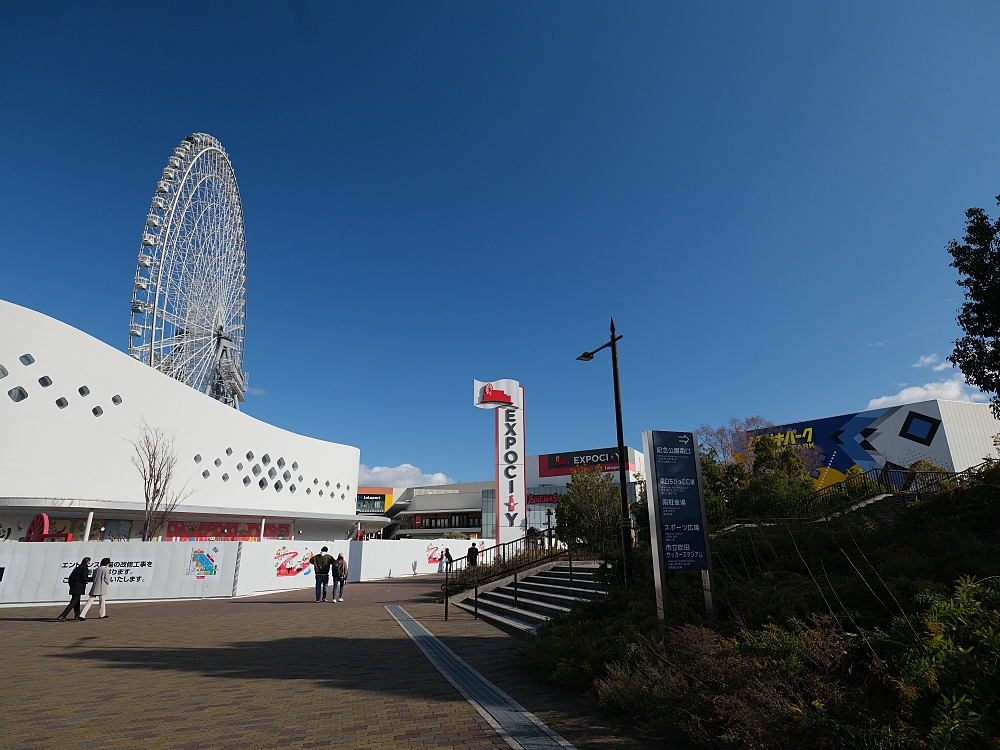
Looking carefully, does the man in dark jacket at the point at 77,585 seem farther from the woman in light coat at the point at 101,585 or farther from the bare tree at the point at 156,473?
the bare tree at the point at 156,473

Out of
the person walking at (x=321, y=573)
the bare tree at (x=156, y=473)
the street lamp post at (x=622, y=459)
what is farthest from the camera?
the bare tree at (x=156, y=473)

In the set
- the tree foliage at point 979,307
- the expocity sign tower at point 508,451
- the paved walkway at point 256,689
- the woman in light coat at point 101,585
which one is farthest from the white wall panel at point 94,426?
the tree foliage at point 979,307

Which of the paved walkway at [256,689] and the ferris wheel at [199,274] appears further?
the ferris wheel at [199,274]

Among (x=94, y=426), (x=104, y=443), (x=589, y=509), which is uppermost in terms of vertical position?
(x=94, y=426)

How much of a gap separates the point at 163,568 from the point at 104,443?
582 inches

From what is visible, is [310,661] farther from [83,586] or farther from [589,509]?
[589,509]

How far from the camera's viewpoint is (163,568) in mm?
20047

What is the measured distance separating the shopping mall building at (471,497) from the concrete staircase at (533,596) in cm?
5022

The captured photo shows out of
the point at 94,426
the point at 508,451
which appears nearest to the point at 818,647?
the point at 508,451

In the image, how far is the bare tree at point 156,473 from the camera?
29922 mm

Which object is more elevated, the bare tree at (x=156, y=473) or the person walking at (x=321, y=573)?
the bare tree at (x=156, y=473)

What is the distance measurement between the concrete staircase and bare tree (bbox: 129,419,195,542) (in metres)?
20.4

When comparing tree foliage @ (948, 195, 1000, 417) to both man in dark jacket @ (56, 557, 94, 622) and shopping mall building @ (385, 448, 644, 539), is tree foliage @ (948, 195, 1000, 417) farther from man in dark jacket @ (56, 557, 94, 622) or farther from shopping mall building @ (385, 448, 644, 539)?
shopping mall building @ (385, 448, 644, 539)

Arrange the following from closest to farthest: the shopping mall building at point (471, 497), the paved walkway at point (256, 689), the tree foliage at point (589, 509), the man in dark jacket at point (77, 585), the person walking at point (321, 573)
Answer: the paved walkway at point (256, 689), the man in dark jacket at point (77, 585), the person walking at point (321, 573), the tree foliage at point (589, 509), the shopping mall building at point (471, 497)
